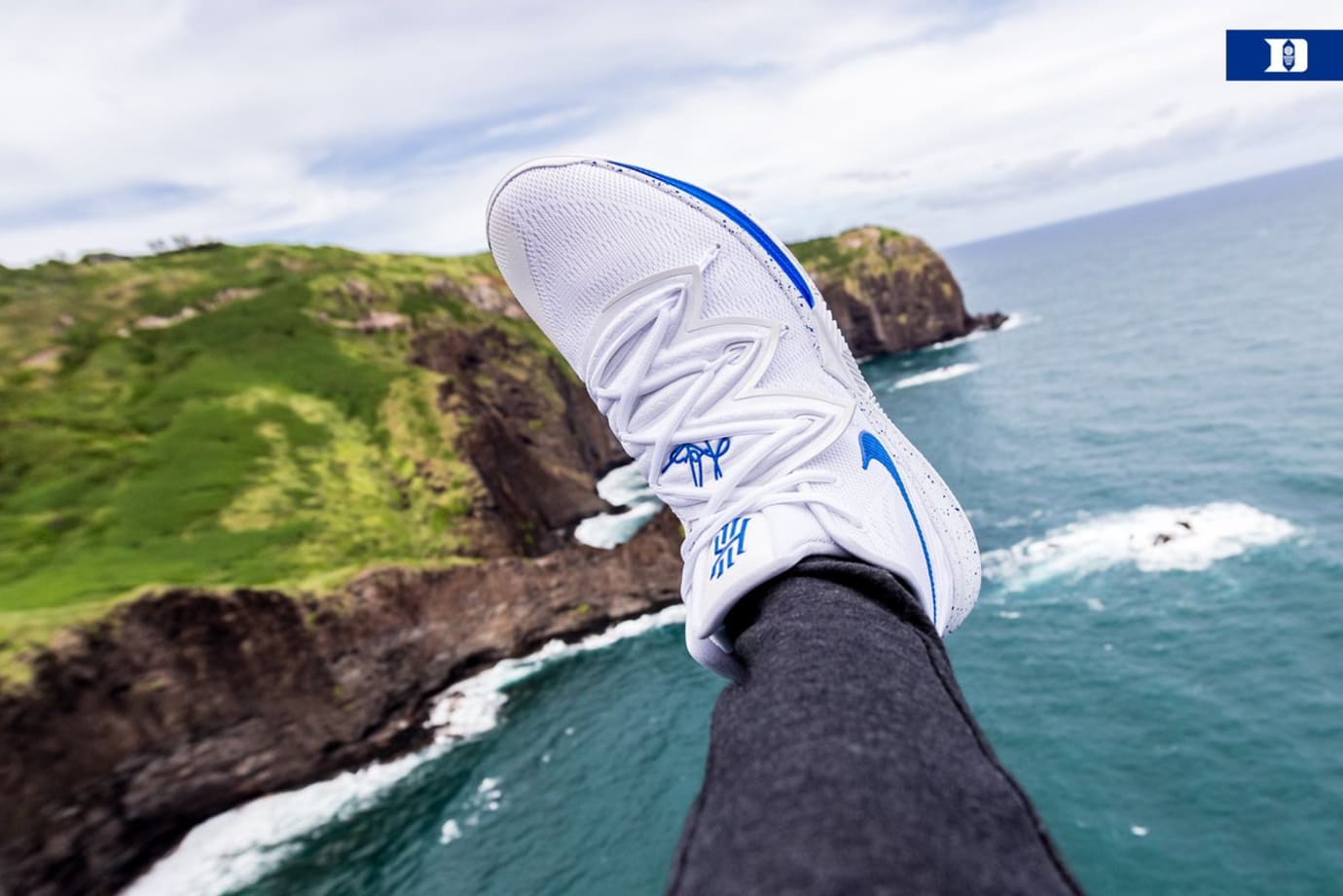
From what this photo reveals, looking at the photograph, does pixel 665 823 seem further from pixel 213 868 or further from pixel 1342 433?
pixel 1342 433

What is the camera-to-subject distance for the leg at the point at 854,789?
0.84 m

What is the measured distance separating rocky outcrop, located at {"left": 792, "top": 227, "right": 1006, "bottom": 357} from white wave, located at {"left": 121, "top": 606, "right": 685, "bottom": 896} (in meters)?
43.8

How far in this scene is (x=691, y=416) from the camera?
2.72 metres

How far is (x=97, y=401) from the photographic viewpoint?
23.0 metres

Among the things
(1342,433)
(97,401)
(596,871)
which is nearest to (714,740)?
(596,871)

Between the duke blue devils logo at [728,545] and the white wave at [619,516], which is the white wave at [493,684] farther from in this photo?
the duke blue devils logo at [728,545]

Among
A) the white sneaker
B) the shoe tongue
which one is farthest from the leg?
the white sneaker

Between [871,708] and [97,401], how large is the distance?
2921cm

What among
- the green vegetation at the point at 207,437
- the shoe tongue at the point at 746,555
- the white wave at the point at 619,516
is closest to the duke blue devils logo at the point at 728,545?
the shoe tongue at the point at 746,555

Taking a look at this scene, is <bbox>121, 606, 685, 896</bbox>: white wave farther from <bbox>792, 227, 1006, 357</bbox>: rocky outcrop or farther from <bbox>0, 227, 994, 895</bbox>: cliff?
<bbox>792, 227, 1006, 357</bbox>: rocky outcrop

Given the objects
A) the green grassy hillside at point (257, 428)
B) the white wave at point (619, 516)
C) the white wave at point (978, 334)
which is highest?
the green grassy hillside at point (257, 428)

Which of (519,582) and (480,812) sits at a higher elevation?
(519,582)

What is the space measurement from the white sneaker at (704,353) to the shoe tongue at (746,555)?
0.11 m

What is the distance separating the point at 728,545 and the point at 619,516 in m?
25.7
